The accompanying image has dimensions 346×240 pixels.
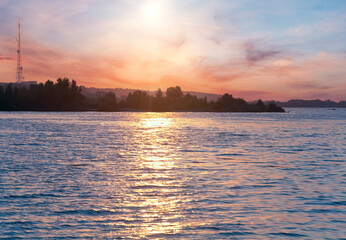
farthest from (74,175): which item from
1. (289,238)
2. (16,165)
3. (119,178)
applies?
(289,238)

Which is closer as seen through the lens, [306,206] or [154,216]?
[154,216]

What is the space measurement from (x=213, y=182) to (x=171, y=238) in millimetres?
11767

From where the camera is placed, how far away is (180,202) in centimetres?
1920

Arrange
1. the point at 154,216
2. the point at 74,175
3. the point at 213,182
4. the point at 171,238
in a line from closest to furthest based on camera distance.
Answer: the point at 171,238, the point at 154,216, the point at 213,182, the point at 74,175

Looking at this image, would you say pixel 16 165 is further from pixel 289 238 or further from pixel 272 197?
pixel 289 238

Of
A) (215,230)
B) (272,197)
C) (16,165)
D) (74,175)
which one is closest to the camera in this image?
(215,230)

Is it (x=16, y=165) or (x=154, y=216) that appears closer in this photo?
(x=154, y=216)

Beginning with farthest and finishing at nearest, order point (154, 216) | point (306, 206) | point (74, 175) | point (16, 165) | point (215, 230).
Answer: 1. point (16, 165)
2. point (74, 175)
3. point (306, 206)
4. point (154, 216)
5. point (215, 230)

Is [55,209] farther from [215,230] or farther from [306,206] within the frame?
[306,206]


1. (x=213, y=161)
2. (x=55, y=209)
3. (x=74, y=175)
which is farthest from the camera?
(x=213, y=161)

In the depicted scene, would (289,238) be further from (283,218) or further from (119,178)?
(119,178)

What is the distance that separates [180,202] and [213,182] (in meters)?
6.28

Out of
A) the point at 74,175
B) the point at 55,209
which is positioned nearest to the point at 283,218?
the point at 55,209

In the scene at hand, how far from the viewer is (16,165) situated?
32.1 metres
